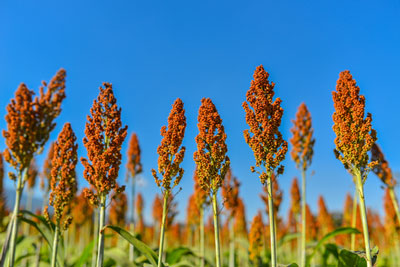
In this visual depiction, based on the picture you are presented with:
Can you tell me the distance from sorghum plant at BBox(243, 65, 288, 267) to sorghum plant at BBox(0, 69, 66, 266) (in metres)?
3.55

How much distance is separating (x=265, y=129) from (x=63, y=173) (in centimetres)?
427

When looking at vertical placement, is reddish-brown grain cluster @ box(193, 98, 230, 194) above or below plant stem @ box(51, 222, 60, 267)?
above

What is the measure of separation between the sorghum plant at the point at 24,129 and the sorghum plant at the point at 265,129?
3553 mm

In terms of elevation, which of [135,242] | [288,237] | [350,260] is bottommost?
[350,260]

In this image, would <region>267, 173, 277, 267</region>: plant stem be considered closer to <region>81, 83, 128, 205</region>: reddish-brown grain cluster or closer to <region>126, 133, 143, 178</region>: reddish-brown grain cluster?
<region>81, 83, 128, 205</region>: reddish-brown grain cluster

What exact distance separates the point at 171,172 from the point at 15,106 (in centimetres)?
296

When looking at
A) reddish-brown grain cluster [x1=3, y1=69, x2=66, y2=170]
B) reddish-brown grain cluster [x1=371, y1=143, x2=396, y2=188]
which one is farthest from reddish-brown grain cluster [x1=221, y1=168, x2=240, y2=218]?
reddish-brown grain cluster [x1=3, y1=69, x2=66, y2=170]

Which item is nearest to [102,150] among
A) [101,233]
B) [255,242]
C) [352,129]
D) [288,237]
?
[101,233]

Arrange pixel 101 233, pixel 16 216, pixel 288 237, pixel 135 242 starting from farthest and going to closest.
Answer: pixel 288 237 → pixel 101 233 → pixel 135 242 → pixel 16 216

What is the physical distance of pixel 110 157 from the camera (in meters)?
6.27

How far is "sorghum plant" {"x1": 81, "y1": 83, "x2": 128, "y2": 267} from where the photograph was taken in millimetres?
6152

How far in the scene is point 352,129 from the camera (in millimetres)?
6738

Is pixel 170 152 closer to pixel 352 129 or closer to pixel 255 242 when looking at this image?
pixel 352 129

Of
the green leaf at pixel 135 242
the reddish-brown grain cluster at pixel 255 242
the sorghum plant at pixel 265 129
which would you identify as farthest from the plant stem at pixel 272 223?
the reddish-brown grain cluster at pixel 255 242
